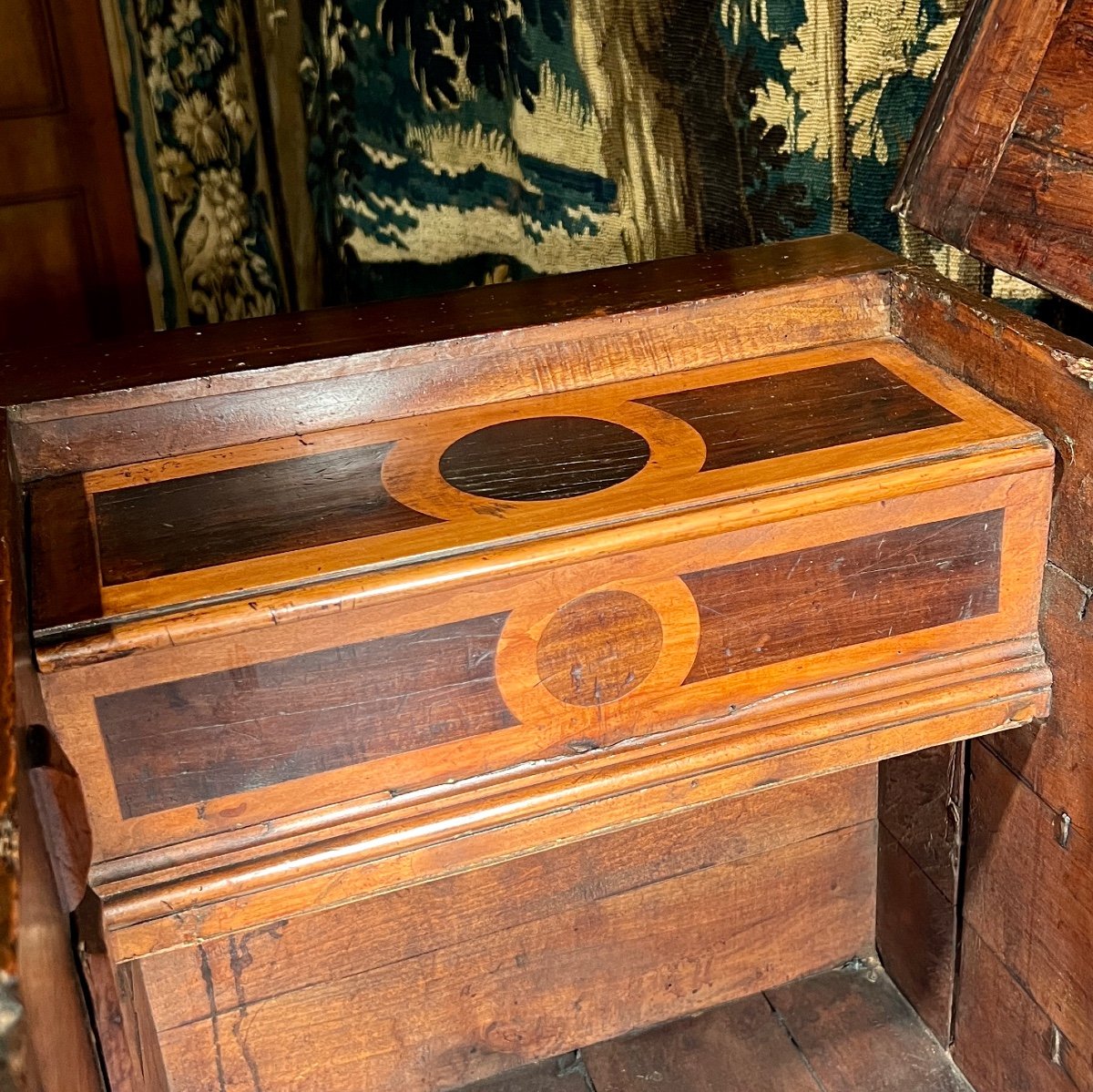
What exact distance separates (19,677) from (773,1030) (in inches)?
43.8

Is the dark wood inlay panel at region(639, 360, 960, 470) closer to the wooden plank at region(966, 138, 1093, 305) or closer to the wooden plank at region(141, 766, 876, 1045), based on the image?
the wooden plank at region(966, 138, 1093, 305)

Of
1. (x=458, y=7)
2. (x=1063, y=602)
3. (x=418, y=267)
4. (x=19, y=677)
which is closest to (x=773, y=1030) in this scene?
(x=1063, y=602)

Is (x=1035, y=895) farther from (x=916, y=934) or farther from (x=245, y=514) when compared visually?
(x=245, y=514)

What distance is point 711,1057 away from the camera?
1486 millimetres

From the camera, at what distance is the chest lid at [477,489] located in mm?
866

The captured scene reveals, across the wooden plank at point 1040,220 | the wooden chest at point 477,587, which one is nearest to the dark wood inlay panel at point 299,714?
the wooden chest at point 477,587

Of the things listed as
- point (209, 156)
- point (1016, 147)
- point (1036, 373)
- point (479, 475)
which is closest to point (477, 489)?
point (479, 475)

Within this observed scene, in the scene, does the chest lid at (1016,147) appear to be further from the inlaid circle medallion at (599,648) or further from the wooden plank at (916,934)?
the wooden plank at (916,934)

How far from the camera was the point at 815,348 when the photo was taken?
122cm

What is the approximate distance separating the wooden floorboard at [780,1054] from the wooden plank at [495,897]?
21 centimetres

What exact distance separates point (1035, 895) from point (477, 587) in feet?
2.23

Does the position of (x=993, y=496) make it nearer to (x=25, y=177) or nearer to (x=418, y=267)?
(x=418, y=267)

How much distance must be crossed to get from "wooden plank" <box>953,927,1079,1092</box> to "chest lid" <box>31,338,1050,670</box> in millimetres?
596

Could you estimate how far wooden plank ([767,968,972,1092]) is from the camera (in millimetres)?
1438
